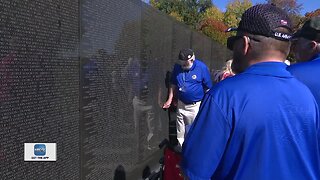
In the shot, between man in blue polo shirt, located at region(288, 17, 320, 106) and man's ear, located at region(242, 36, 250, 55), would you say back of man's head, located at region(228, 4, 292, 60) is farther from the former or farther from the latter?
man in blue polo shirt, located at region(288, 17, 320, 106)

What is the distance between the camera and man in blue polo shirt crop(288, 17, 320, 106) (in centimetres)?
305

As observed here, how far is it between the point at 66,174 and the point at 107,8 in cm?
197

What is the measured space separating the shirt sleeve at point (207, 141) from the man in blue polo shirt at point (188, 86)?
5.57 metres

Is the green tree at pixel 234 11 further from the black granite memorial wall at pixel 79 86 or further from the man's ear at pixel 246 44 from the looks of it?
the man's ear at pixel 246 44

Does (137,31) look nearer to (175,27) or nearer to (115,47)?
(115,47)

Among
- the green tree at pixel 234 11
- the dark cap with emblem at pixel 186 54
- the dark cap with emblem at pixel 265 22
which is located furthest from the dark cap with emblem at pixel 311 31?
the green tree at pixel 234 11

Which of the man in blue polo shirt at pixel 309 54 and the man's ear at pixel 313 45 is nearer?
the man in blue polo shirt at pixel 309 54

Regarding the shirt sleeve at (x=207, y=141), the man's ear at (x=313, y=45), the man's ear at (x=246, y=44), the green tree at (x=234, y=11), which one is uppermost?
the green tree at (x=234, y=11)

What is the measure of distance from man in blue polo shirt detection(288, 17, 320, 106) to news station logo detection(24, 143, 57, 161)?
6.03 feet

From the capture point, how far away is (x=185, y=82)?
764cm

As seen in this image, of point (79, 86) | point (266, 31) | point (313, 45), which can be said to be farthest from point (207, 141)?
point (79, 86)

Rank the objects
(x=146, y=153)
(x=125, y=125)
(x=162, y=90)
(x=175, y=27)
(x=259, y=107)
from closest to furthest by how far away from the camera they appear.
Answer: (x=259, y=107), (x=125, y=125), (x=146, y=153), (x=162, y=90), (x=175, y=27)

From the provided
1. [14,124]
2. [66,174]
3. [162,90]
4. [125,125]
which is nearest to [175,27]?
[162,90]

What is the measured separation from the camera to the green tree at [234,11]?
60.9 m
